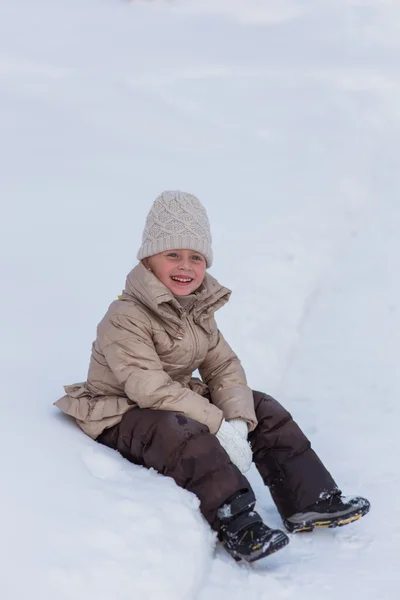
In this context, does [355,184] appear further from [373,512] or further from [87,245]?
[373,512]

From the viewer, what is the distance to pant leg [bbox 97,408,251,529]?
108 inches

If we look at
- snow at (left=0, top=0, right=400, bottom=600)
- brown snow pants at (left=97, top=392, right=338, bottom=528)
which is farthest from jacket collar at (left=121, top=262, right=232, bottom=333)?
snow at (left=0, top=0, right=400, bottom=600)

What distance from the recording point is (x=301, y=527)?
2.97 m

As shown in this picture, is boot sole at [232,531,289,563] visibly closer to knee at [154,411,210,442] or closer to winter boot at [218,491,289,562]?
winter boot at [218,491,289,562]

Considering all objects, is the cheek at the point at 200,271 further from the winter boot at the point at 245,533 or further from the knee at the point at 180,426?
the winter boot at the point at 245,533

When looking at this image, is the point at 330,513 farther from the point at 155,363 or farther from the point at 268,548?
the point at 155,363

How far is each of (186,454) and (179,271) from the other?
0.71 metres

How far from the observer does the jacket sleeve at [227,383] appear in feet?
10.3

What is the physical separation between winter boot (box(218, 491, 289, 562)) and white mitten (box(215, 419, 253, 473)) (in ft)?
0.70

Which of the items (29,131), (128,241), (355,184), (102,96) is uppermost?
(102,96)

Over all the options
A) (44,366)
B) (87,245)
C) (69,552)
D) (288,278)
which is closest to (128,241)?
(87,245)

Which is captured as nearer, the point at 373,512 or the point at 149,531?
the point at 149,531

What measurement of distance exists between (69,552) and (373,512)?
51.5 inches

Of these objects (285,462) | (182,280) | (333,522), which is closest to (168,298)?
(182,280)
